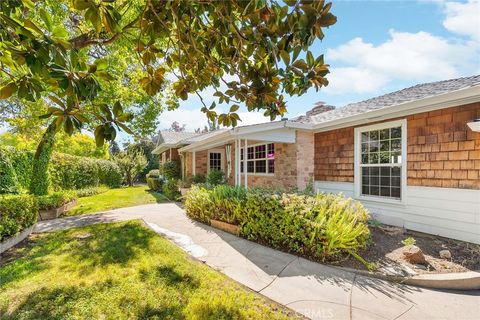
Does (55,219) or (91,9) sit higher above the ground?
(91,9)

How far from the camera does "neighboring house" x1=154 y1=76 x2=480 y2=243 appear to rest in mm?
5465

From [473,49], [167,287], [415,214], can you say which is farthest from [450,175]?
[167,287]

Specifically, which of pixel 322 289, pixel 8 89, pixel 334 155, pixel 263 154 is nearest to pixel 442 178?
pixel 334 155

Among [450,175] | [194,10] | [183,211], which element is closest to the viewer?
[194,10]

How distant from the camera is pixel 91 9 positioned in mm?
1604

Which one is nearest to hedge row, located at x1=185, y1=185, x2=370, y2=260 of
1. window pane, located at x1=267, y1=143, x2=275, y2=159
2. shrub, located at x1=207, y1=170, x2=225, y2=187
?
window pane, located at x1=267, y1=143, x2=275, y2=159

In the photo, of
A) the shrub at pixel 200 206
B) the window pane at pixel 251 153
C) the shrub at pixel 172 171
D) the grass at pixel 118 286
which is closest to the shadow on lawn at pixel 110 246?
the grass at pixel 118 286

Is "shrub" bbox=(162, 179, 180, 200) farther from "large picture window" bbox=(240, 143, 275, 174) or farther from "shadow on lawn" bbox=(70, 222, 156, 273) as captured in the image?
"shadow on lawn" bbox=(70, 222, 156, 273)

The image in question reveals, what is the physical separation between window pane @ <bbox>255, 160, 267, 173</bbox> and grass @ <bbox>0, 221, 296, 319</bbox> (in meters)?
6.69

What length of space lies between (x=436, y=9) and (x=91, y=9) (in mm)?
6891

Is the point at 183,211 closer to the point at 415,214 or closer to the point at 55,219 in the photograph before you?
the point at 55,219

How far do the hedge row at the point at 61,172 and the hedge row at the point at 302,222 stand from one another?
26.1 ft

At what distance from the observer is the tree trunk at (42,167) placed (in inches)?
374

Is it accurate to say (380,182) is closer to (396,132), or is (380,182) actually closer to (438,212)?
(396,132)
